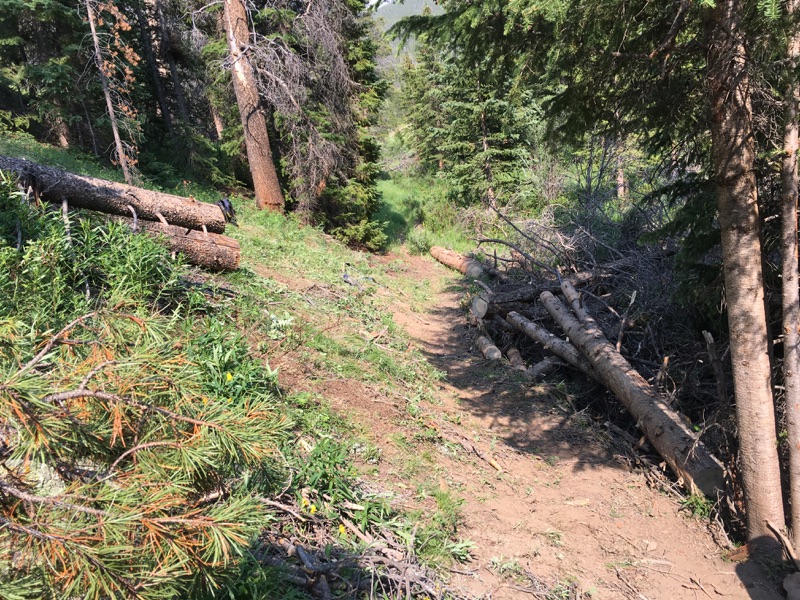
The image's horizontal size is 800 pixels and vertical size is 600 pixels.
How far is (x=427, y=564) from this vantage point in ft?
11.7

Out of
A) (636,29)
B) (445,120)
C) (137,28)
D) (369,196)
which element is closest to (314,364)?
(636,29)

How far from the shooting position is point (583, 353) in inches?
283

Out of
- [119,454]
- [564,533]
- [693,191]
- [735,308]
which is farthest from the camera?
[693,191]

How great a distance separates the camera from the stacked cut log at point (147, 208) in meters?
5.97

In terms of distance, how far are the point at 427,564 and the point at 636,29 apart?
4.63 metres

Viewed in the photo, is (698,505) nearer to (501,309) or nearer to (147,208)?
(501,309)

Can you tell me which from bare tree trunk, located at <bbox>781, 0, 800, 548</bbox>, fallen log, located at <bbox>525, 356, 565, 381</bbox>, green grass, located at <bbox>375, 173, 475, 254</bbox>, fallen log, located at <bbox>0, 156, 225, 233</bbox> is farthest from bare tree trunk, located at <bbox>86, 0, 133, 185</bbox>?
bare tree trunk, located at <bbox>781, 0, 800, 548</bbox>

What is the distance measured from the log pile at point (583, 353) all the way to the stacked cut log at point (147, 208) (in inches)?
190

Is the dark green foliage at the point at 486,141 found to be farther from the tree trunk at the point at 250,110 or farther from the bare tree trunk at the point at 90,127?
the bare tree trunk at the point at 90,127

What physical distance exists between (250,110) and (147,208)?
6.90 metres

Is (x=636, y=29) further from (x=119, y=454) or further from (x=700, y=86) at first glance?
(x=119, y=454)

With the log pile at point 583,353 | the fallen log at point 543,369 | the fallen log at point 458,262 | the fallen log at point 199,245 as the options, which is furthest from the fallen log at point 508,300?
the fallen log at point 199,245

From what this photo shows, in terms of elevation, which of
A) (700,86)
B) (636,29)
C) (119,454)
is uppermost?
(636,29)

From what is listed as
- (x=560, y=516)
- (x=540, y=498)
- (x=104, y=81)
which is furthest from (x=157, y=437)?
(x=104, y=81)
